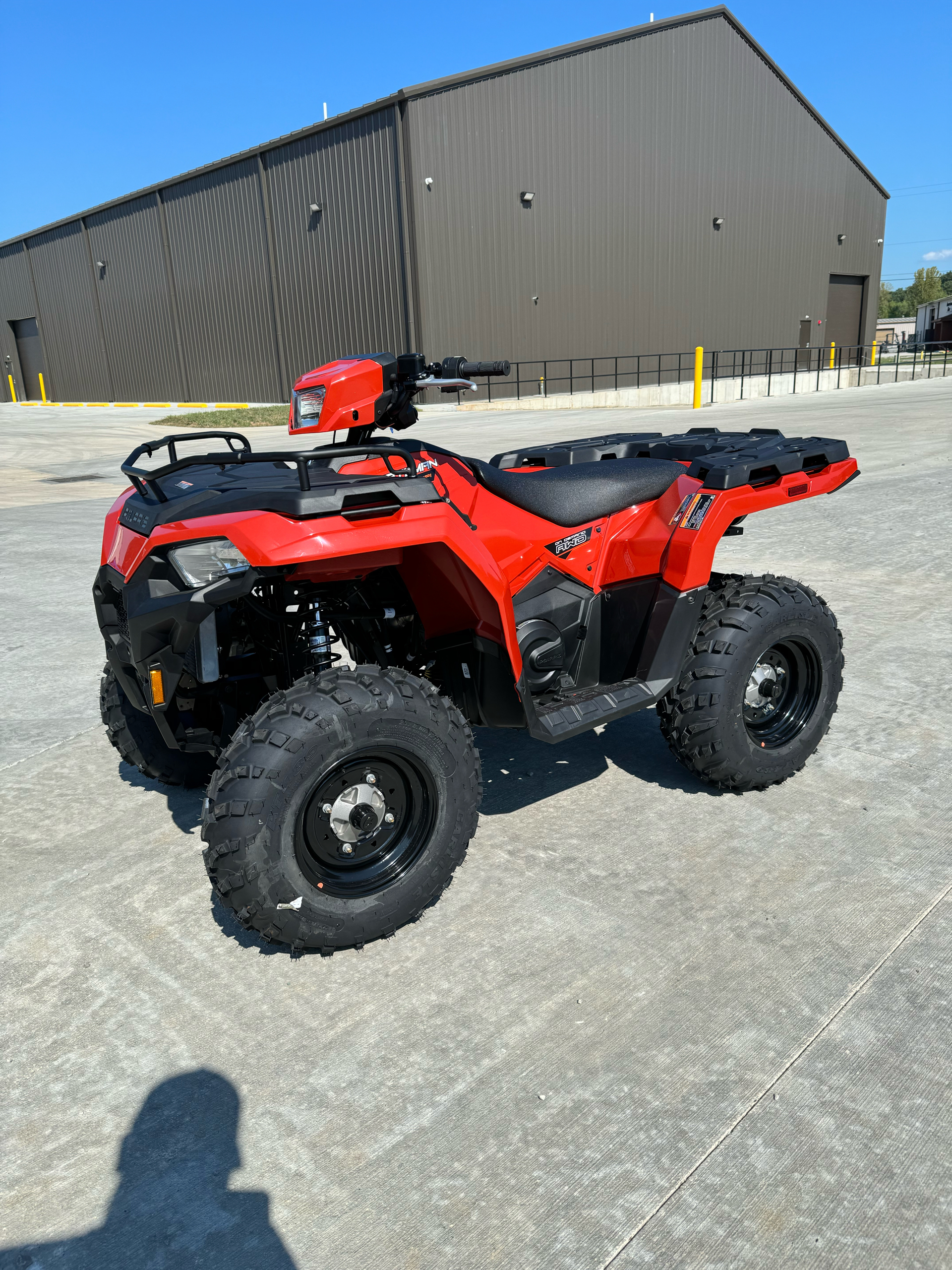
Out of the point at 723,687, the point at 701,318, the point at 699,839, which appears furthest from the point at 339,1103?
the point at 701,318

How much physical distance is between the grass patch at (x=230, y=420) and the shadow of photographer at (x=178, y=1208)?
57.8ft

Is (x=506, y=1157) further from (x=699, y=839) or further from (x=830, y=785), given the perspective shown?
(x=830, y=785)

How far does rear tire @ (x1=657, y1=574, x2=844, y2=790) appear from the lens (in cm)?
312

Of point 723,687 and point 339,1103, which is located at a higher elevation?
point 723,687

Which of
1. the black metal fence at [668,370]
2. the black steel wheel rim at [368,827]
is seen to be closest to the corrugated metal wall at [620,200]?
the black metal fence at [668,370]

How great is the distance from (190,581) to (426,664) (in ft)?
3.11

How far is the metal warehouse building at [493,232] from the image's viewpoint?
77.4 feet

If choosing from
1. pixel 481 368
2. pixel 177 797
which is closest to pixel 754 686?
pixel 481 368

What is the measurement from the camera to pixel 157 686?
2.40 metres

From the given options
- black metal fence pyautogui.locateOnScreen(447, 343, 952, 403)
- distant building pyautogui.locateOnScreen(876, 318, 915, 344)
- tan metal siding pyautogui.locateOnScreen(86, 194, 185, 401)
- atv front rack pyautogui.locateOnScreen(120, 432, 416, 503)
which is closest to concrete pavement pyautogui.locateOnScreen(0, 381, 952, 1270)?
atv front rack pyautogui.locateOnScreen(120, 432, 416, 503)

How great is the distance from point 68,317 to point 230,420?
2046 cm

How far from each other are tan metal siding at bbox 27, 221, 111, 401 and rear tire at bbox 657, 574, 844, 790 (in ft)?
120

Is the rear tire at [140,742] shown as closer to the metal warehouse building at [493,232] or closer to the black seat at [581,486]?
the black seat at [581,486]

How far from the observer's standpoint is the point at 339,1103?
2.00 m
